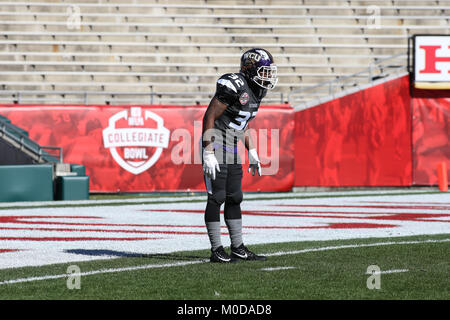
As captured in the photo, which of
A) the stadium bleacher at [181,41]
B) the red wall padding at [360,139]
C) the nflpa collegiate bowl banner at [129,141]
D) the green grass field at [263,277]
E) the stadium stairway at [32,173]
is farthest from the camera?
the stadium bleacher at [181,41]

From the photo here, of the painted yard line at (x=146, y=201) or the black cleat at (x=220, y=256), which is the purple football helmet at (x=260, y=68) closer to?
the black cleat at (x=220, y=256)

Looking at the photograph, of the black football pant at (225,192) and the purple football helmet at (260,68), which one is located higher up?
the purple football helmet at (260,68)

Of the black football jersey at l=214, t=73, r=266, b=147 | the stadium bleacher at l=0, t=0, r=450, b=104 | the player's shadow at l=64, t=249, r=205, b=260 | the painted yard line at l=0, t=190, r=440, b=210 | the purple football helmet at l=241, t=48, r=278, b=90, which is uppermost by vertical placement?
the stadium bleacher at l=0, t=0, r=450, b=104

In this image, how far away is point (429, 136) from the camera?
20.0 meters

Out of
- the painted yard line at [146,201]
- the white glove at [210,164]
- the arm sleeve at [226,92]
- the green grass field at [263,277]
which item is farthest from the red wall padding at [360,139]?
the white glove at [210,164]

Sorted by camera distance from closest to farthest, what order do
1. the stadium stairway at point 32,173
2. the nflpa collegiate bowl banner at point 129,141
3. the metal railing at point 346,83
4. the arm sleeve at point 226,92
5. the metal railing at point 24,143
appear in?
1. the arm sleeve at point 226,92
2. the stadium stairway at point 32,173
3. the metal railing at point 24,143
4. the nflpa collegiate bowl banner at point 129,141
5. the metal railing at point 346,83

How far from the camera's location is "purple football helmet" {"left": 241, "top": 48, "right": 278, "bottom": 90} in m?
7.21

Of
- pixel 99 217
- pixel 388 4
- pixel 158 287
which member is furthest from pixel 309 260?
pixel 388 4

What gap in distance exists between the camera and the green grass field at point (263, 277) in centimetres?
559

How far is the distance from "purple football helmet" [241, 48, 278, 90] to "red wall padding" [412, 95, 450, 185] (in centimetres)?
1325

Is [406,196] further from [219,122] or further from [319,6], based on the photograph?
[219,122]

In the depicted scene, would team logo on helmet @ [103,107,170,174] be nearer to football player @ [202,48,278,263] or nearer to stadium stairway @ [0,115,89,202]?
stadium stairway @ [0,115,89,202]

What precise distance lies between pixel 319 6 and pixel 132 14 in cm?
501

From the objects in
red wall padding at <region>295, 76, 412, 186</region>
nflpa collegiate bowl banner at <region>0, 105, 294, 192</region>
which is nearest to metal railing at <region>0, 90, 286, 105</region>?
red wall padding at <region>295, 76, 412, 186</region>
